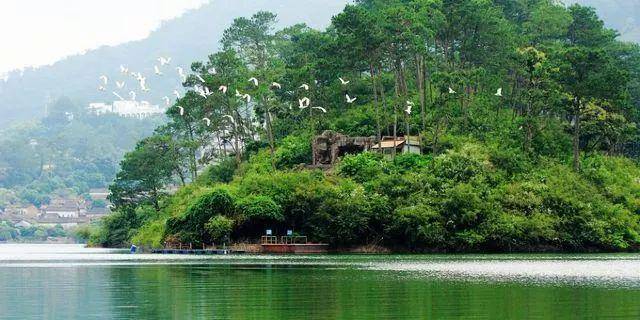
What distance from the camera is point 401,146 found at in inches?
3568

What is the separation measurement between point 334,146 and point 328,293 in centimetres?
5818

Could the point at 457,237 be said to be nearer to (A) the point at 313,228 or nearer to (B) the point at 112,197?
(A) the point at 313,228

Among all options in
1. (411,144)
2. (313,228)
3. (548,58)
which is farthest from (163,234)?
(548,58)

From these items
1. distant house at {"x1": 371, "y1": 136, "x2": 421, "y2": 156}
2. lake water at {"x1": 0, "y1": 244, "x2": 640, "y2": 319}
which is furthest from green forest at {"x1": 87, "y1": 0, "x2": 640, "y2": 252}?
lake water at {"x1": 0, "y1": 244, "x2": 640, "y2": 319}

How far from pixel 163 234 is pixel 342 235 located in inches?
740

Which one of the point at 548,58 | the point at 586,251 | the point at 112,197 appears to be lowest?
the point at 586,251

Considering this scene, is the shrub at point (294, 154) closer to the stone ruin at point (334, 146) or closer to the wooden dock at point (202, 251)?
the stone ruin at point (334, 146)

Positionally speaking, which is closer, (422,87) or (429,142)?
(429,142)

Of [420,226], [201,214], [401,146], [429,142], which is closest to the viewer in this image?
[420,226]

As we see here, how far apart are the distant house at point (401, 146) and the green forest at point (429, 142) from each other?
1.08 meters

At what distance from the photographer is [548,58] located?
9356 centimetres

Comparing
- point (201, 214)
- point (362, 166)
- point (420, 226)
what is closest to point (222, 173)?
point (201, 214)

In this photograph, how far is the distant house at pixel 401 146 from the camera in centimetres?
9025

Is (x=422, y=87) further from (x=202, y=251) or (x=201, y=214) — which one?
(x=202, y=251)
